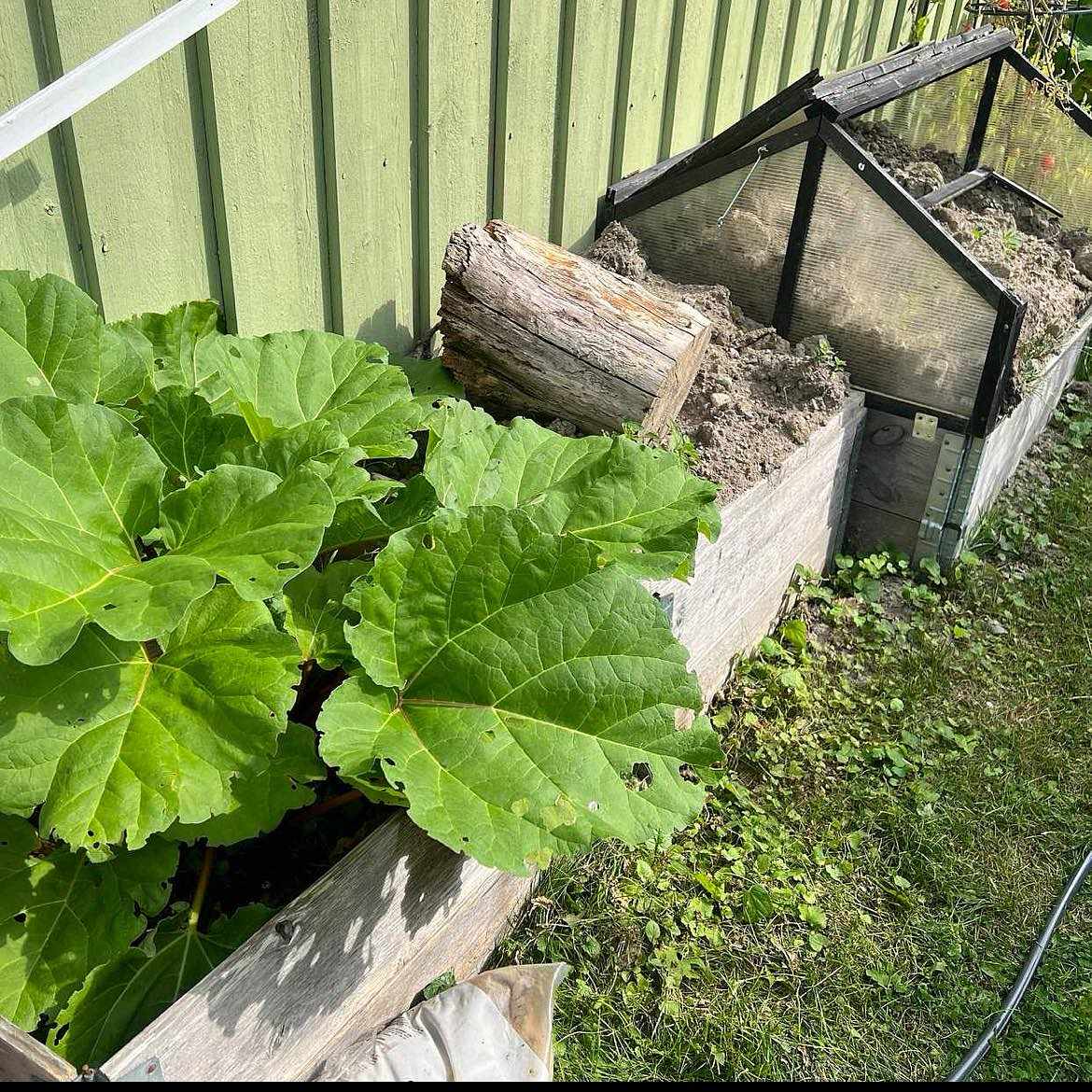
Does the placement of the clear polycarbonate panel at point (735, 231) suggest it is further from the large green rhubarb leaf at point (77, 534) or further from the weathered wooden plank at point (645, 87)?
the large green rhubarb leaf at point (77, 534)

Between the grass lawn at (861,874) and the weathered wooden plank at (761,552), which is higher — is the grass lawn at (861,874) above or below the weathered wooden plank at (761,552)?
below

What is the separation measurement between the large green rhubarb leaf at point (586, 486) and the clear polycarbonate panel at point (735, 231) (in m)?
1.75

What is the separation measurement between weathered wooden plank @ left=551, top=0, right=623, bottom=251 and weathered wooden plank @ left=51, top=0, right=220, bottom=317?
1330mm

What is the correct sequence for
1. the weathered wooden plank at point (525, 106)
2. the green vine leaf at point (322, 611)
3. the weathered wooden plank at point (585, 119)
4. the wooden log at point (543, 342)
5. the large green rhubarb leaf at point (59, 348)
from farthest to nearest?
the weathered wooden plank at point (585, 119), the weathered wooden plank at point (525, 106), the wooden log at point (543, 342), the large green rhubarb leaf at point (59, 348), the green vine leaf at point (322, 611)

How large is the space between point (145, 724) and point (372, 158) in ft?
5.57

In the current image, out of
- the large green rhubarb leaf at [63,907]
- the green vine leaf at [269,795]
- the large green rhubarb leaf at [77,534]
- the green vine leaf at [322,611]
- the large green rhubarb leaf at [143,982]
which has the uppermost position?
the large green rhubarb leaf at [77,534]

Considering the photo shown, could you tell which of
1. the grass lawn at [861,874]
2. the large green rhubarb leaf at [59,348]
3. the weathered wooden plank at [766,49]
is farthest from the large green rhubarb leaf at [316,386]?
the weathered wooden plank at [766,49]

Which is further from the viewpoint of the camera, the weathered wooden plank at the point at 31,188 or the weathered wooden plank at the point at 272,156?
the weathered wooden plank at the point at 272,156

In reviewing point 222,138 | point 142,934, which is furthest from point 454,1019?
point 222,138

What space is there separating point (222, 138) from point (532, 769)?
1.53 metres

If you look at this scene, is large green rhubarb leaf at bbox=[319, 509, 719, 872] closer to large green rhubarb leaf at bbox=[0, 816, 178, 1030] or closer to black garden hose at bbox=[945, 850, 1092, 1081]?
large green rhubarb leaf at bbox=[0, 816, 178, 1030]

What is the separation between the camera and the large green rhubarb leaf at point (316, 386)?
1.88 m

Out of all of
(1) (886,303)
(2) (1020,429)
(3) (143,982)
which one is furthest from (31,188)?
(2) (1020,429)

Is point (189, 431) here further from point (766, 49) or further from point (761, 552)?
point (766, 49)
